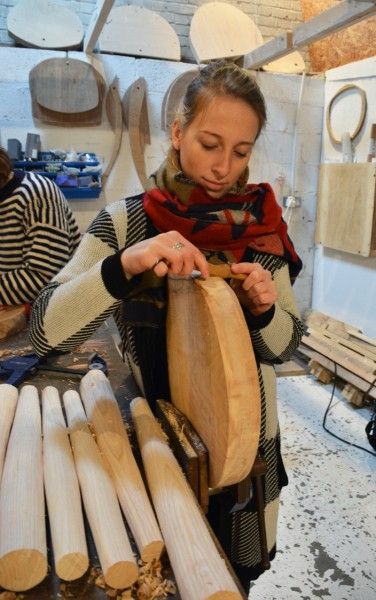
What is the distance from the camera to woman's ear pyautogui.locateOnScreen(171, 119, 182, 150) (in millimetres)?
1136

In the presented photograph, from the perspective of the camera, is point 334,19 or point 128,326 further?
point 334,19

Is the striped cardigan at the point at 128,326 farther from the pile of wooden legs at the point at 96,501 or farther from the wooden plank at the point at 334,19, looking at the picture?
the wooden plank at the point at 334,19

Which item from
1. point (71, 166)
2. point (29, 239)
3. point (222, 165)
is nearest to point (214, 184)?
point (222, 165)

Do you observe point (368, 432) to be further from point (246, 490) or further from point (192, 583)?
point (192, 583)

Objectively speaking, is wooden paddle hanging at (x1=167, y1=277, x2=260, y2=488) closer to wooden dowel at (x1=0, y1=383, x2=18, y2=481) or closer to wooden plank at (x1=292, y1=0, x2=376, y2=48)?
wooden dowel at (x1=0, y1=383, x2=18, y2=481)

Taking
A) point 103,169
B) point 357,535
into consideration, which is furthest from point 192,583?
point 103,169

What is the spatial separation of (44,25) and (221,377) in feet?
12.7

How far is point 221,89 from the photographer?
1052mm

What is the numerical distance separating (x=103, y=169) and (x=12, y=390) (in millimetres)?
3077

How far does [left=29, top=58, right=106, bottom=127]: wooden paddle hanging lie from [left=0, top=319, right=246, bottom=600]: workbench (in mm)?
2408

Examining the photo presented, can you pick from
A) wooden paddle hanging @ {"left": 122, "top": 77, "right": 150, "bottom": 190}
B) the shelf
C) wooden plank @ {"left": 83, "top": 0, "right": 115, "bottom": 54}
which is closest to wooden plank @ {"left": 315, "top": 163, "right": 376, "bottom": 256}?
wooden paddle hanging @ {"left": 122, "top": 77, "right": 150, "bottom": 190}

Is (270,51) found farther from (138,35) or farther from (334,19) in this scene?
(138,35)

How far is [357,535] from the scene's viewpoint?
7.96 feet

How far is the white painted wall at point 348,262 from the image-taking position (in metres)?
4.02
